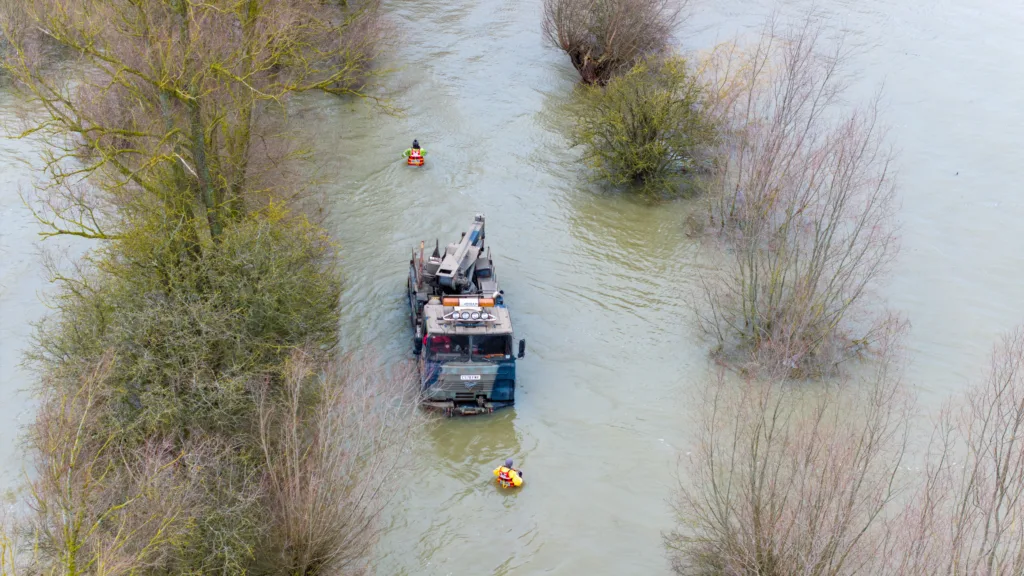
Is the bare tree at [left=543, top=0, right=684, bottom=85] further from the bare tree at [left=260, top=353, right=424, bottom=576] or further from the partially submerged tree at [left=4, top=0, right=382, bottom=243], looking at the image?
the bare tree at [left=260, top=353, right=424, bottom=576]

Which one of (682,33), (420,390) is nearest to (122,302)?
(420,390)

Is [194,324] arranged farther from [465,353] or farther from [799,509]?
[799,509]

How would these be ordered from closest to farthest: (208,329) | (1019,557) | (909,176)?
1. (1019,557)
2. (208,329)
3. (909,176)

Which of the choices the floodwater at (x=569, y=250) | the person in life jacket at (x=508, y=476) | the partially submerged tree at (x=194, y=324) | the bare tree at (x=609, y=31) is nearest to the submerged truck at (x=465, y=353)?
the floodwater at (x=569, y=250)

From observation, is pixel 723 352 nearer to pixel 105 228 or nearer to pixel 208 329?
pixel 208 329

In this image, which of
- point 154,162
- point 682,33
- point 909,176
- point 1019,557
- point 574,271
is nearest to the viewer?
point 1019,557
